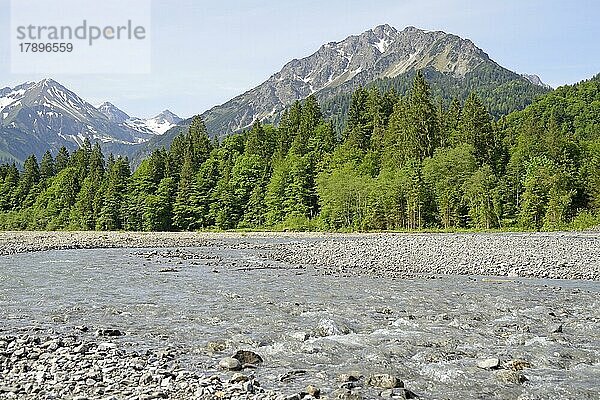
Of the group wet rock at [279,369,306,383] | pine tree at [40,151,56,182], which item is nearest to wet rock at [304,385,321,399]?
wet rock at [279,369,306,383]

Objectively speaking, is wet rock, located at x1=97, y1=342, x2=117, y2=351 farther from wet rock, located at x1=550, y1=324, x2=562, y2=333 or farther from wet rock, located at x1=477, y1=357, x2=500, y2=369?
wet rock, located at x1=550, y1=324, x2=562, y2=333

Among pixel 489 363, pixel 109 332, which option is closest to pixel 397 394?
pixel 489 363

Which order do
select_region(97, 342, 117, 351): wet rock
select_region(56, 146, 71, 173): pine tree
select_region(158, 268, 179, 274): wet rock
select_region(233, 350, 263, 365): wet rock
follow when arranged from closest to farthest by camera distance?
select_region(233, 350, 263, 365): wet rock, select_region(97, 342, 117, 351): wet rock, select_region(158, 268, 179, 274): wet rock, select_region(56, 146, 71, 173): pine tree

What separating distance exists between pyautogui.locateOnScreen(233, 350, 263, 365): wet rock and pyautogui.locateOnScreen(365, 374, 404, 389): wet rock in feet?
7.62

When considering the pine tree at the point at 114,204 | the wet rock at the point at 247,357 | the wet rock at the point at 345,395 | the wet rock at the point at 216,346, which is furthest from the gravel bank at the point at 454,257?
the pine tree at the point at 114,204

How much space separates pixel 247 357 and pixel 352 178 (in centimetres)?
6083

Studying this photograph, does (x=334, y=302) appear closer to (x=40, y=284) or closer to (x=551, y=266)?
(x=40, y=284)

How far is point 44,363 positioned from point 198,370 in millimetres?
2806

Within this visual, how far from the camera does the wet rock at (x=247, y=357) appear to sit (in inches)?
440

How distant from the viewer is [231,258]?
116 feet

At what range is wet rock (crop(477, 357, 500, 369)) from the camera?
10875mm

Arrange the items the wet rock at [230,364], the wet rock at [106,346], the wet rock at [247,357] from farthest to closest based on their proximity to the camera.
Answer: the wet rock at [106,346] → the wet rock at [247,357] → the wet rock at [230,364]

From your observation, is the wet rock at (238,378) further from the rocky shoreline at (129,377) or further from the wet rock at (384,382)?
the wet rock at (384,382)

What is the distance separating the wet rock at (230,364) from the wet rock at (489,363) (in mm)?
4443
